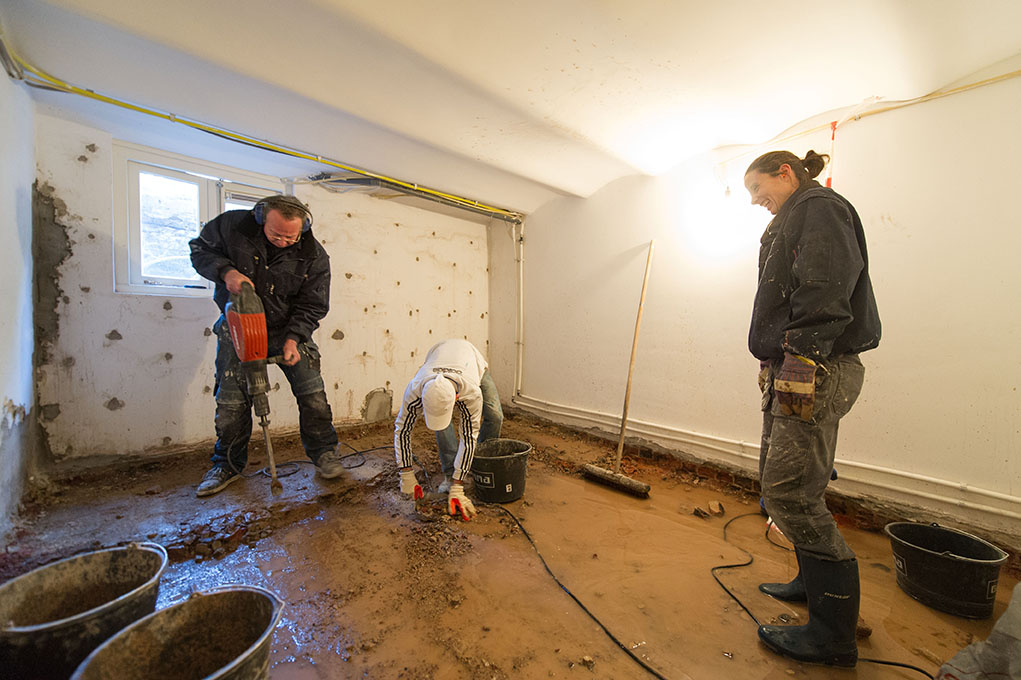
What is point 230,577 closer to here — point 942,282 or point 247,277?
point 247,277

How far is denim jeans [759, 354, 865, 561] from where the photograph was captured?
1254mm

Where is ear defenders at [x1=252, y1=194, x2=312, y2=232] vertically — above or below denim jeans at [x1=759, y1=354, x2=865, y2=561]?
above

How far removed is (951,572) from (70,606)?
9.36 ft

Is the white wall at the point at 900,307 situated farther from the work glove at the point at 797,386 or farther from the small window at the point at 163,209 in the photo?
the small window at the point at 163,209

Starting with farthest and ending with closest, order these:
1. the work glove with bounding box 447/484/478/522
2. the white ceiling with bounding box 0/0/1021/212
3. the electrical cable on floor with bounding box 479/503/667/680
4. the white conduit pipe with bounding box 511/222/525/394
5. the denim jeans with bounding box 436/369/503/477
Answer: the white conduit pipe with bounding box 511/222/525/394 → the denim jeans with bounding box 436/369/503/477 → the work glove with bounding box 447/484/478/522 → the white ceiling with bounding box 0/0/1021/212 → the electrical cable on floor with bounding box 479/503/667/680

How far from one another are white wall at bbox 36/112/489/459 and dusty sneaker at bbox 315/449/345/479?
90 cm

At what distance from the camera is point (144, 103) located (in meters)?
2.09

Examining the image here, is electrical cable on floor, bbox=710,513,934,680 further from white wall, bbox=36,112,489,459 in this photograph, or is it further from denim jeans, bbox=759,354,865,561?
white wall, bbox=36,112,489,459

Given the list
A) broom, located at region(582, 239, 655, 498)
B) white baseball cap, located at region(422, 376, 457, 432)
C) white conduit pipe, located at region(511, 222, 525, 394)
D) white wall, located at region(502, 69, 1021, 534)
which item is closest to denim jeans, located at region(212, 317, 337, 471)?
white baseball cap, located at region(422, 376, 457, 432)

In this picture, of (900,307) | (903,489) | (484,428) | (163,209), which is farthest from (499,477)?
(163,209)

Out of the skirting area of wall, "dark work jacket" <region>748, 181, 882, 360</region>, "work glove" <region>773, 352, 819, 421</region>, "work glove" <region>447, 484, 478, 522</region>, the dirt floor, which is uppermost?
"dark work jacket" <region>748, 181, 882, 360</region>

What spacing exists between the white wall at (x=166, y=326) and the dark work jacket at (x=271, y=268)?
2.43ft

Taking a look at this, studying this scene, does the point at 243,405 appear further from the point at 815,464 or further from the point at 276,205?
the point at 815,464

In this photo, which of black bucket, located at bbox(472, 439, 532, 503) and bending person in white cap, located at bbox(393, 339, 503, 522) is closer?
bending person in white cap, located at bbox(393, 339, 503, 522)
